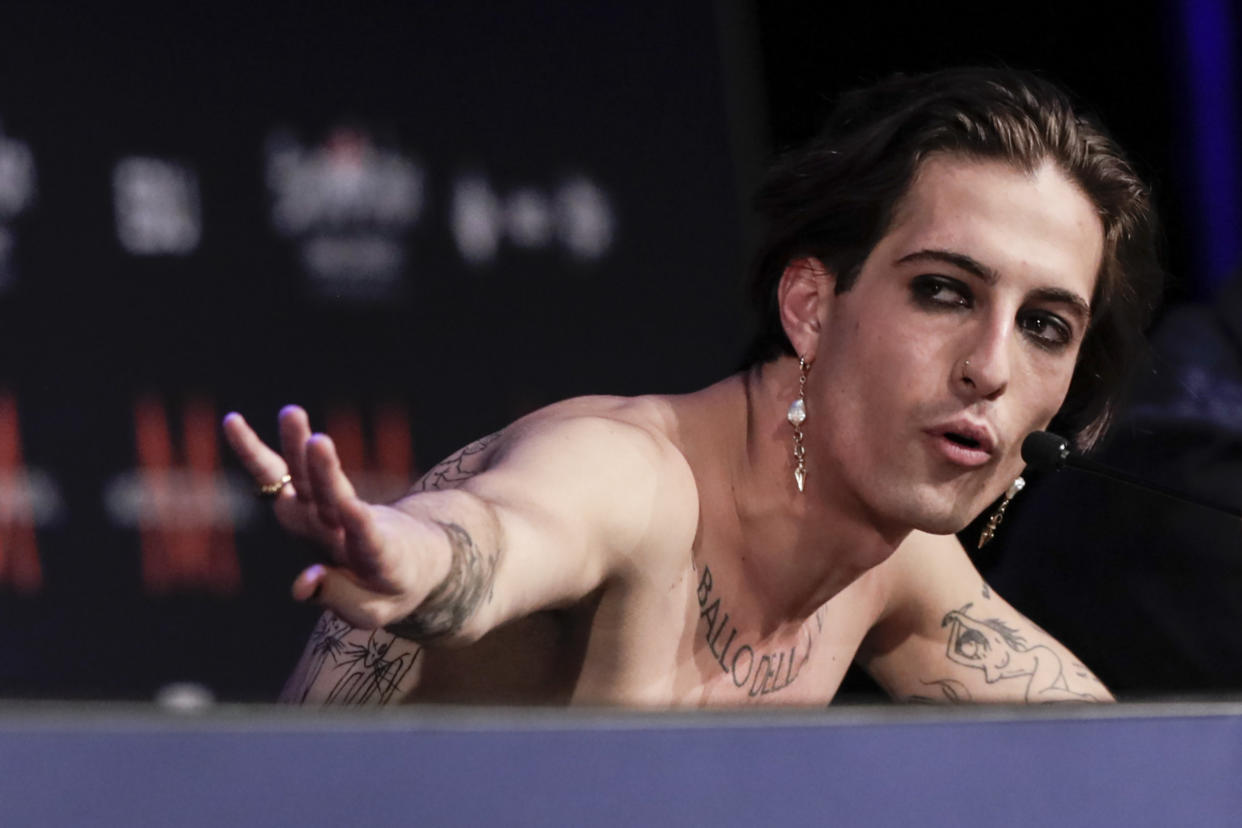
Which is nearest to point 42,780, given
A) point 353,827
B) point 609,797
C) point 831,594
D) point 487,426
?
point 353,827

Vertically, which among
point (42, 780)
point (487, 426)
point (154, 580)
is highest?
point (42, 780)

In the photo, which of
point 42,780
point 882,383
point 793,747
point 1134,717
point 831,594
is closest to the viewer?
point 42,780

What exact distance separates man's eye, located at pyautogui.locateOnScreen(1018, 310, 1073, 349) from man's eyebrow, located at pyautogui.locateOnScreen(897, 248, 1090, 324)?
0.05 feet

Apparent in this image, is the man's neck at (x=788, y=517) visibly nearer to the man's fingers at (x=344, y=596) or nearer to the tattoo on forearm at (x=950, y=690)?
the tattoo on forearm at (x=950, y=690)

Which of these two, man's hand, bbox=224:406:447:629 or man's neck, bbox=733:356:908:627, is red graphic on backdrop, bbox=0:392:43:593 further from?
man's hand, bbox=224:406:447:629

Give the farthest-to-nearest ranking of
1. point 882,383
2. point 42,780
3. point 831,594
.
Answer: point 831,594 < point 882,383 < point 42,780

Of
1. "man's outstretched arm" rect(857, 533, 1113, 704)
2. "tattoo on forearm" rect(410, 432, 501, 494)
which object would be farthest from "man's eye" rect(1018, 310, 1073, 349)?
"tattoo on forearm" rect(410, 432, 501, 494)

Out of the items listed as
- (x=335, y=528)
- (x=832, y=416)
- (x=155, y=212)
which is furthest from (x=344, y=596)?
(x=155, y=212)

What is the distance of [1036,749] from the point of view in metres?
0.76

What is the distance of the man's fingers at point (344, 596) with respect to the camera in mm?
677

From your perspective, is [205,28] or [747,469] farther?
[205,28]

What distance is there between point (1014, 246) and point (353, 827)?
0.76 metres

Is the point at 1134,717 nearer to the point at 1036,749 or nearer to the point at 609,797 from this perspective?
the point at 1036,749

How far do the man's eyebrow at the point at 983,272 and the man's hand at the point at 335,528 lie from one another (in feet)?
1.90
